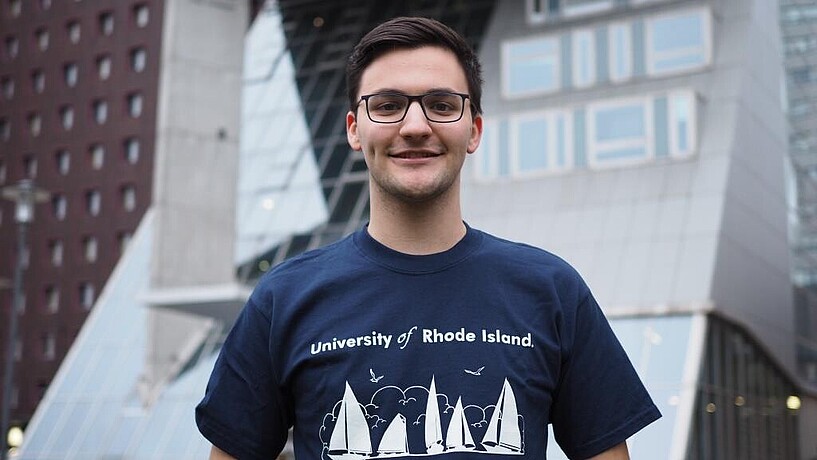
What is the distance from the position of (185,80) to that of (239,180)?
2977mm

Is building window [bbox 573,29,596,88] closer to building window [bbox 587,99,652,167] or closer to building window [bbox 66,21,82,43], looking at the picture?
building window [bbox 587,99,652,167]

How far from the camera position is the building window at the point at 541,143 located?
2519 centimetres

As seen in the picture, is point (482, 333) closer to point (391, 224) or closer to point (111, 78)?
point (391, 224)

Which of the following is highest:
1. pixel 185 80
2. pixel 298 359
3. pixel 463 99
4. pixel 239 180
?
pixel 463 99

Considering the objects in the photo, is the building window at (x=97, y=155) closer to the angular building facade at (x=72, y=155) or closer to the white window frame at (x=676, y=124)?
the angular building facade at (x=72, y=155)

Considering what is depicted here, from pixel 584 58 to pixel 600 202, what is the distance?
3353mm

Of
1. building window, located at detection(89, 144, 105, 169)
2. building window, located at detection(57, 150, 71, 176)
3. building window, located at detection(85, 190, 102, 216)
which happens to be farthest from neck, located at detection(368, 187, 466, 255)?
building window, located at detection(57, 150, 71, 176)

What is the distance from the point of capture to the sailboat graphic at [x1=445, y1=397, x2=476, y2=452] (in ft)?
8.02

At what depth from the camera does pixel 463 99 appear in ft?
8.58

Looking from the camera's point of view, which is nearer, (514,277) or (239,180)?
(514,277)

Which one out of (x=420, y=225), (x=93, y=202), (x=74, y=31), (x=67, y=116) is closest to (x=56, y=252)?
(x=93, y=202)

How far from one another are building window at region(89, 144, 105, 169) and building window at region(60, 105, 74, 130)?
5.85 feet

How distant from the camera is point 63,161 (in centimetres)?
5609

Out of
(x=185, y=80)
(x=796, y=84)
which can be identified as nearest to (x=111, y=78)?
(x=185, y=80)
